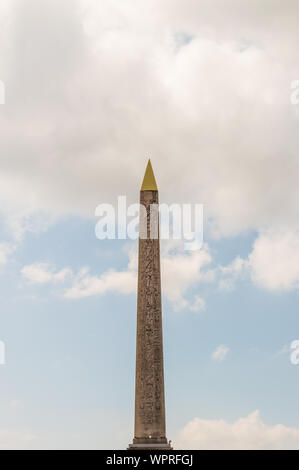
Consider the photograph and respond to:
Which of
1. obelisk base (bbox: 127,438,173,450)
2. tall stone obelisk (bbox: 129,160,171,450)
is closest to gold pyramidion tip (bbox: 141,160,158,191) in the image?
tall stone obelisk (bbox: 129,160,171,450)

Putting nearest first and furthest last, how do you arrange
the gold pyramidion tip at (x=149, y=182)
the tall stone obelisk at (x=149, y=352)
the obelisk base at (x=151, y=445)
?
the obelisk base at (x=151, y=445), the tall stone obelisk at (x=149, y=352), the gold pyramidion tip at (x=149, y=182)

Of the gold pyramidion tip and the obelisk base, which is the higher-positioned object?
the gold pyramidion tip

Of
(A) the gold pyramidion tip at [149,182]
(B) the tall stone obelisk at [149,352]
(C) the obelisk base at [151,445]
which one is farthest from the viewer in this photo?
(A) the gold pyramidion tip at [149,182]

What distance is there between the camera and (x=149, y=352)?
236 ft

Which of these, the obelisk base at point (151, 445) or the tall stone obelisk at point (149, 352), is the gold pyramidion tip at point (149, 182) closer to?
the tall stone obelisk at point (149, 352)

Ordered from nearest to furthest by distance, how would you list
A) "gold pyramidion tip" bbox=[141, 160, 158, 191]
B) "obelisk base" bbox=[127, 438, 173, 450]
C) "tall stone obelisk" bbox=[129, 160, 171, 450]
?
"obelisk base" bbox=[127, 438, 173, 450] < "tall stone obelisk" bbox=[129, 160, 171, 450] < "gold pyramidion tip" bbox=[141, 160, 158, 191]

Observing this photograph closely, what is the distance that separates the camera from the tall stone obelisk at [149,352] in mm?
71500

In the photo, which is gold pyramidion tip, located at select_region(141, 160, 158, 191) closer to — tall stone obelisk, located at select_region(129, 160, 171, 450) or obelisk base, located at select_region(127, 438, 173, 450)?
tall stone obelisk, located at select_region(129, 160, 171, 450)

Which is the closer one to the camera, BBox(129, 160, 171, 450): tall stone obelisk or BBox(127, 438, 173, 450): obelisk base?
BBox(127, 438, 173, 450): obelisk base

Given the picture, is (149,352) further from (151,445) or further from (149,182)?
(149,182)

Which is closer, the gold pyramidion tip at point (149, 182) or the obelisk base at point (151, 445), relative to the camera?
the obelisk base at point (151, 445)

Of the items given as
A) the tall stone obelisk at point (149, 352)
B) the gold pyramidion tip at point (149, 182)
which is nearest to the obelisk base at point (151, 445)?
the tall stone obelisk at point (149, 352)

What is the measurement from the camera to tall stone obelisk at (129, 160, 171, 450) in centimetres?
7150
